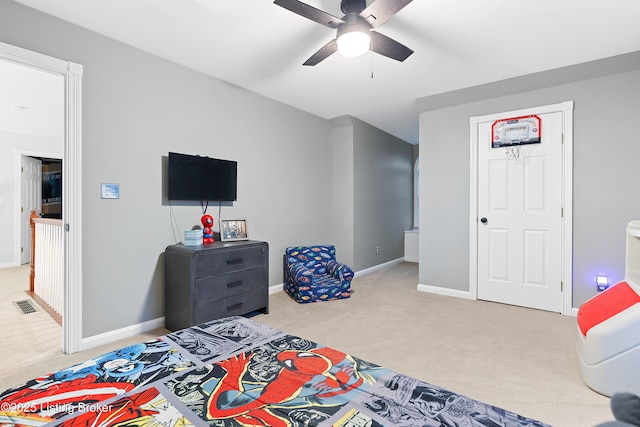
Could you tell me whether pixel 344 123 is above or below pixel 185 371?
above

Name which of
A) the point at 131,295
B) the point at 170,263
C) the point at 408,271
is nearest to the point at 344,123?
the point at 408,271

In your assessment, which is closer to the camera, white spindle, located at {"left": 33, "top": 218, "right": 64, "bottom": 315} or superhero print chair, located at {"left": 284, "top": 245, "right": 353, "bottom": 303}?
white spindle, located at {"left": 33, "top": 218, "right": 64, "bottom": 315}

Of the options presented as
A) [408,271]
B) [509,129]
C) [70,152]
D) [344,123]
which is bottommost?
[408,271]

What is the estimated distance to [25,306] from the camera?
11.6 ft

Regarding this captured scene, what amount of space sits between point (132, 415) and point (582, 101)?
437cm

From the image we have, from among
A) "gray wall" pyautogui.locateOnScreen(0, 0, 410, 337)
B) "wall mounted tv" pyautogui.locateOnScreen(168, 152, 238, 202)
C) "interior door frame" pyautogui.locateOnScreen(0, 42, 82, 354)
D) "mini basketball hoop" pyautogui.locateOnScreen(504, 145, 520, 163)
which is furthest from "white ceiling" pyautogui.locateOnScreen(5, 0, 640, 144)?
"wall mounted tv" pyautogui.locateOnScreen(168, 152, 238, 202)

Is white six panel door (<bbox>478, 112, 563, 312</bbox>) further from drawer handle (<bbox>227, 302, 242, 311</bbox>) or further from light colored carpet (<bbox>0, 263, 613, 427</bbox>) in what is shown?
drawer handle (<bbox>227, 302, 242, 311</bbox>)

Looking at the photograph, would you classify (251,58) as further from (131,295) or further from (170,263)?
(131,295)

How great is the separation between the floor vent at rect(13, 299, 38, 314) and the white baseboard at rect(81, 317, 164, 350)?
57.7 inches

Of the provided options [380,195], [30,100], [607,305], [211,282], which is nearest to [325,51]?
[211,282]

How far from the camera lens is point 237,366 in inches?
45.0

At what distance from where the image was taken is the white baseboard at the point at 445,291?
3946 mm

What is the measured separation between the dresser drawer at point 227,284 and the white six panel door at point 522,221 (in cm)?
270

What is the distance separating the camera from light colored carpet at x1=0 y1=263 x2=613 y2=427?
1.89 m
